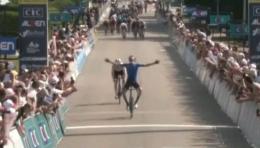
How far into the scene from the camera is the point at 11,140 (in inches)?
722

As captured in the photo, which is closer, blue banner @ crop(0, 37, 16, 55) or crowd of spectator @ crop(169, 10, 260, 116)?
crowd of spectator @ crop(169, 10, 260, 116)

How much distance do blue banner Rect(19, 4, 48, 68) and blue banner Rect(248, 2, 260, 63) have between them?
6.32m

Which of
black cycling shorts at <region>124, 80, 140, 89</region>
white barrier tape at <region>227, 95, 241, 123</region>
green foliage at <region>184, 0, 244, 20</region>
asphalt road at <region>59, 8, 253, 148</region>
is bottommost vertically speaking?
asphalt road at <region>59, 8, 253, 148</region>

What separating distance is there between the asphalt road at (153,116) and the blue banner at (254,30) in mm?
2070

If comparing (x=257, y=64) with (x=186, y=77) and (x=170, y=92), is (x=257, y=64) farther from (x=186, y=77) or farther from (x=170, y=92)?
(x=186, y=77)

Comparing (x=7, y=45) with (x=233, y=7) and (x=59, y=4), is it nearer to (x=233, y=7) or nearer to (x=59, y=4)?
(x=233, y=7)

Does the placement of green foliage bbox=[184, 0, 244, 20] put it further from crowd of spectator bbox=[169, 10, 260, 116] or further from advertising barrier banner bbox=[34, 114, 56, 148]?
advertising barrier banner bbox=[34, 114, 56, 148]

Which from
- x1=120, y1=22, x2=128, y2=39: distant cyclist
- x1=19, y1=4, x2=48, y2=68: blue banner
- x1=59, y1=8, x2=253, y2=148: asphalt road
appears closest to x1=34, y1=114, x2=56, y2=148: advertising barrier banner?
x1=59, y1=8, x2=253, y2=148: asphalt road

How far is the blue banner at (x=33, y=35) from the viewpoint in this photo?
3152 cm

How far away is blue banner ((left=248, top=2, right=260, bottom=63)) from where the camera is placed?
101ft

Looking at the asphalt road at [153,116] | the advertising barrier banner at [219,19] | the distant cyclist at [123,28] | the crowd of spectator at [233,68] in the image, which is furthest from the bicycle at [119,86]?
the distant cyclist at [123,28]

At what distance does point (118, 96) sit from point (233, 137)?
9092 millimetres

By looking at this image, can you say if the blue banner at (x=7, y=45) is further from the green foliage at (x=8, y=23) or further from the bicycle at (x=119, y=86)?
→ the green foliage at (x=8, y=23)

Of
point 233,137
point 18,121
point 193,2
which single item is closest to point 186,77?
point 233,137
